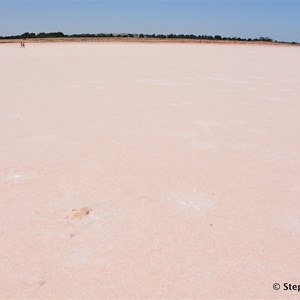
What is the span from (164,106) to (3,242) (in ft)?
12.4

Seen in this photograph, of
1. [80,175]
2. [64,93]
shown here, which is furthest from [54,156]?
[64,93]

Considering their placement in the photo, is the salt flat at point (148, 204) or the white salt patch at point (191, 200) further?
the white salt patch at point (191, 200)

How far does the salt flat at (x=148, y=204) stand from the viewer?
65.3 inches

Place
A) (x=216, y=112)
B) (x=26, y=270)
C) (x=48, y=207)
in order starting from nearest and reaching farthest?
(x=26, y=270) → (x=48, y=207) → (x=216, y=112)

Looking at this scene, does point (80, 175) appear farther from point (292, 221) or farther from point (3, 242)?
point (292, 221)

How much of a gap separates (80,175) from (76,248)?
954 millimetres

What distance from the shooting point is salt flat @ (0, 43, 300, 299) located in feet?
5.44

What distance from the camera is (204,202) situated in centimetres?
237

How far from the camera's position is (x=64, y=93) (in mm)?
6465

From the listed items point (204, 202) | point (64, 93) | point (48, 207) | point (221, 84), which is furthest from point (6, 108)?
point (221, 84)

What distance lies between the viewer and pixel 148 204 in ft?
7.69

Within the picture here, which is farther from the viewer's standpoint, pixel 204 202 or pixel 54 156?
pixel 54 156

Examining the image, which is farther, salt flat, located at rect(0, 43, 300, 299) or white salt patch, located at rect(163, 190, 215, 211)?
white salt patch, located at rect(163, 190, 215, 211)

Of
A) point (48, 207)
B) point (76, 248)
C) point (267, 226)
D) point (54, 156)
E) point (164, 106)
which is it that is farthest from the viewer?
point (164, 106)
